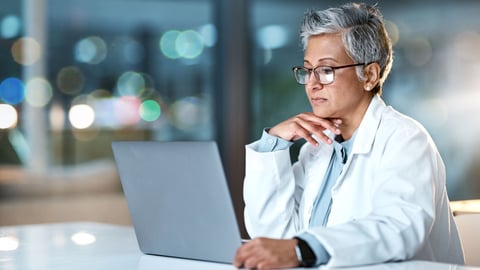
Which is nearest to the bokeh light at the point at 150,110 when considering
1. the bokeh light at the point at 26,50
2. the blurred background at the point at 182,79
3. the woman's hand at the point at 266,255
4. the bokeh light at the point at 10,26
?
the blurred background at the point at 182,79

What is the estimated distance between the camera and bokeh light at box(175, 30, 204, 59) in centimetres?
620

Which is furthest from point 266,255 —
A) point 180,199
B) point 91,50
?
point 91,50

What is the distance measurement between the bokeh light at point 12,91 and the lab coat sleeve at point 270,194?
3717 millimetres

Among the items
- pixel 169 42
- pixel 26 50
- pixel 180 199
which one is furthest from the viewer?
pixel 169 42

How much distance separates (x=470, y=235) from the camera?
92.6 inches

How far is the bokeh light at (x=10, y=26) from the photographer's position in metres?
5.79

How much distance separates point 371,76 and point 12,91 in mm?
3941

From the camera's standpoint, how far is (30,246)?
225 cm

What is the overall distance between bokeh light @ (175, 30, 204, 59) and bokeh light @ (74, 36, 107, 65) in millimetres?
555

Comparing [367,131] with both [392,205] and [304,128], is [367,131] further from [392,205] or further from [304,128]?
[392,205]

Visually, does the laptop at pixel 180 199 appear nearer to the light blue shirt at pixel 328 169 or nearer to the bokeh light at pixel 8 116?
the light blue shirt at pixel 328 169

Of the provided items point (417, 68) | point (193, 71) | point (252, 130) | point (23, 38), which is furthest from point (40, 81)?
point (417, 68)

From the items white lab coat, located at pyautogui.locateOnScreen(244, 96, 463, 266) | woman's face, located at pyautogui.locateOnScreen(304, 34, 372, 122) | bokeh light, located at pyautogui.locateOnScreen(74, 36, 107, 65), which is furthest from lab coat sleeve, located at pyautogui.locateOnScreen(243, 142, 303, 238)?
bokeh light, located at pyautogui.locateOnScreen(74, 36, 107, 65)

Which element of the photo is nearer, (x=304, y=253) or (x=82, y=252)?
(x=304, y=253)
